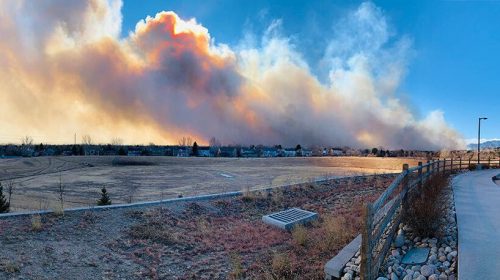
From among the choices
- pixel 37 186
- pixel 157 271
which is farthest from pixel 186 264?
pixel 37 186

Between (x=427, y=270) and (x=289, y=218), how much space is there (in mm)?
5747

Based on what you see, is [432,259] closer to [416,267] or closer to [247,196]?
[416,267]

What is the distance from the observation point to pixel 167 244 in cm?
793

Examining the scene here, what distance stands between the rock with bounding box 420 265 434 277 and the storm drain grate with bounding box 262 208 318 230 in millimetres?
5000

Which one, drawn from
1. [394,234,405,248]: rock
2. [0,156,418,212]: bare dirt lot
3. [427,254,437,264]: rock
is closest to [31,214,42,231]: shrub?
[0,156,418,212]: bare dirt lot

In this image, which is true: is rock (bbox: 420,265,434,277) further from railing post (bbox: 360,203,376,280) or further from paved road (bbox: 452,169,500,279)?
railing post (bbox: 360,203,376,280)

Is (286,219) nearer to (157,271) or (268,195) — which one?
(268,195)

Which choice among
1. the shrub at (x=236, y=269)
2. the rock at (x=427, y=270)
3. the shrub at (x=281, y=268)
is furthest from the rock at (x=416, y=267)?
the shrub at (x=236, y=269)

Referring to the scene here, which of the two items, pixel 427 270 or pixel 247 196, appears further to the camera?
pixel 247 196

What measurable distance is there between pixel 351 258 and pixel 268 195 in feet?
26.9

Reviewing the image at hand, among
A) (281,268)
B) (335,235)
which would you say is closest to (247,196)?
(335,235)

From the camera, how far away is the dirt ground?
6.14 metres

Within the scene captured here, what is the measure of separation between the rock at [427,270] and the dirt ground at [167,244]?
177cm

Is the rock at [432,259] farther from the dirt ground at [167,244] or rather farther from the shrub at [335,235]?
the shrub at [335,235]
